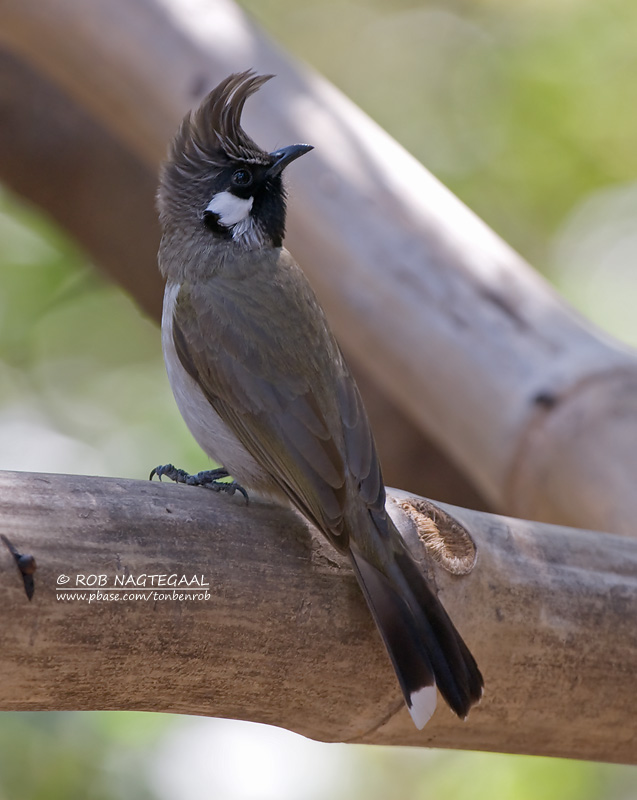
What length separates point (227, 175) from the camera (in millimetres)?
2963

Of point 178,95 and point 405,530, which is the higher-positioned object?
point 178,95

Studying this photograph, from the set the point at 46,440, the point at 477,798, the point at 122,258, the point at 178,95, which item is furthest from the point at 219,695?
the point at 46,440

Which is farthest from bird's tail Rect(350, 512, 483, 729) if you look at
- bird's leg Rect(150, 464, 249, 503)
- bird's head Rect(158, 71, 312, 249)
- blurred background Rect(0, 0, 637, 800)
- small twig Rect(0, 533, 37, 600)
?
blurred background Rect(0, 0, 637, 800)

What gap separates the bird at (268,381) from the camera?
6.97 feet

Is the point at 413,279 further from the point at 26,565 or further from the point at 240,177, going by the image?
the point at 26,565

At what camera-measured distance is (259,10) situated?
24.6 feet

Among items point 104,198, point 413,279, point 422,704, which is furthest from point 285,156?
point 104,198

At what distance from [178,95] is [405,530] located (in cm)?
209

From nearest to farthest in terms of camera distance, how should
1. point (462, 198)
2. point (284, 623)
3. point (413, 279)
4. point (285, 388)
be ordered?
point (284, 623), point (285, 388), point (413, 279), point (462, 198)

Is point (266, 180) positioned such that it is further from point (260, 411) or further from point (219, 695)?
point (219, 695)

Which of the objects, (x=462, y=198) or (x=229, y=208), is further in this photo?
(x=462, y=198)

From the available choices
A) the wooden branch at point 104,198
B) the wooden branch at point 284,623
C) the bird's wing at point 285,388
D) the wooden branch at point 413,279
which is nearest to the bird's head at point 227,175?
the bird's wing at point 285,388

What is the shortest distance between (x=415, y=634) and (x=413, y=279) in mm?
1676

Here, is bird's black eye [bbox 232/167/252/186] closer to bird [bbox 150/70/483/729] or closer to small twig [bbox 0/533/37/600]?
bird [bbox 150/70/483/729]
